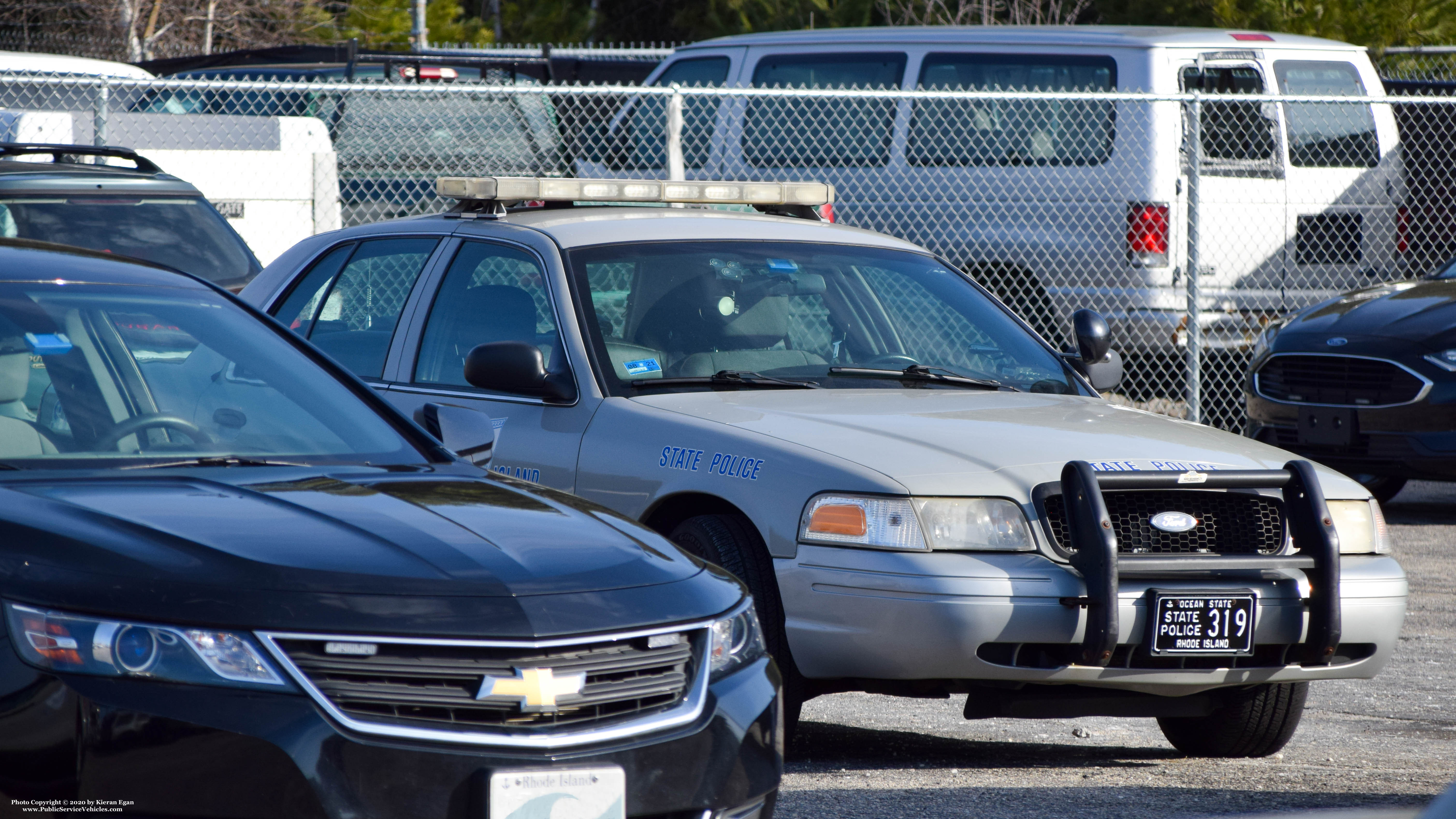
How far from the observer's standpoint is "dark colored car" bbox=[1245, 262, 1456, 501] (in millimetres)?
9508

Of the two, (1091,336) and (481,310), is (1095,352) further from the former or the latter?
(481,310)

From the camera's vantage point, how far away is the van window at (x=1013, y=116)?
11.4 meters

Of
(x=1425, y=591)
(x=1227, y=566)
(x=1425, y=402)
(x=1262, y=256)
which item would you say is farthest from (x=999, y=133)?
(x=1227, y=566)

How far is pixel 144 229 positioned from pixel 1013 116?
541 cm

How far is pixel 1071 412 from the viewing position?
18.5ft

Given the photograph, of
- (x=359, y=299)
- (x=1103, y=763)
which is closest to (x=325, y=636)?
(x=1103, y=763)

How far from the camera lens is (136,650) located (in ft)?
9.56

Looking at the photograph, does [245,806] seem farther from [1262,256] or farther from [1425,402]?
[1262,256]

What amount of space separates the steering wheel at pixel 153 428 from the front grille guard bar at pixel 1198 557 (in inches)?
86.4

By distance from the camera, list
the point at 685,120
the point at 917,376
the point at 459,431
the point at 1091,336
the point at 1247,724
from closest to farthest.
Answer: the point at 459,431 → the point at 1247,724 → the point at 917,376 → the point at 1091,336 → the point at 685,120

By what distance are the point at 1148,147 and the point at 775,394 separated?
20.3 feet

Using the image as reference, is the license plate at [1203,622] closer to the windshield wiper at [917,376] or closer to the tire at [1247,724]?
the tire at [1247,724]

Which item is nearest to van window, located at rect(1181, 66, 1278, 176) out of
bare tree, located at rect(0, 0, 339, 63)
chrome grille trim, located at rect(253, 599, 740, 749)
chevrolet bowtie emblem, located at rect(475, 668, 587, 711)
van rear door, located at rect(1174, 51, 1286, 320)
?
van rear door, located at rect(1174, 51, 1286, 320)

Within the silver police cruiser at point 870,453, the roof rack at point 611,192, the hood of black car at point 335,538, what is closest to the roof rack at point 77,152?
the silver police cruiser at point 870,453
